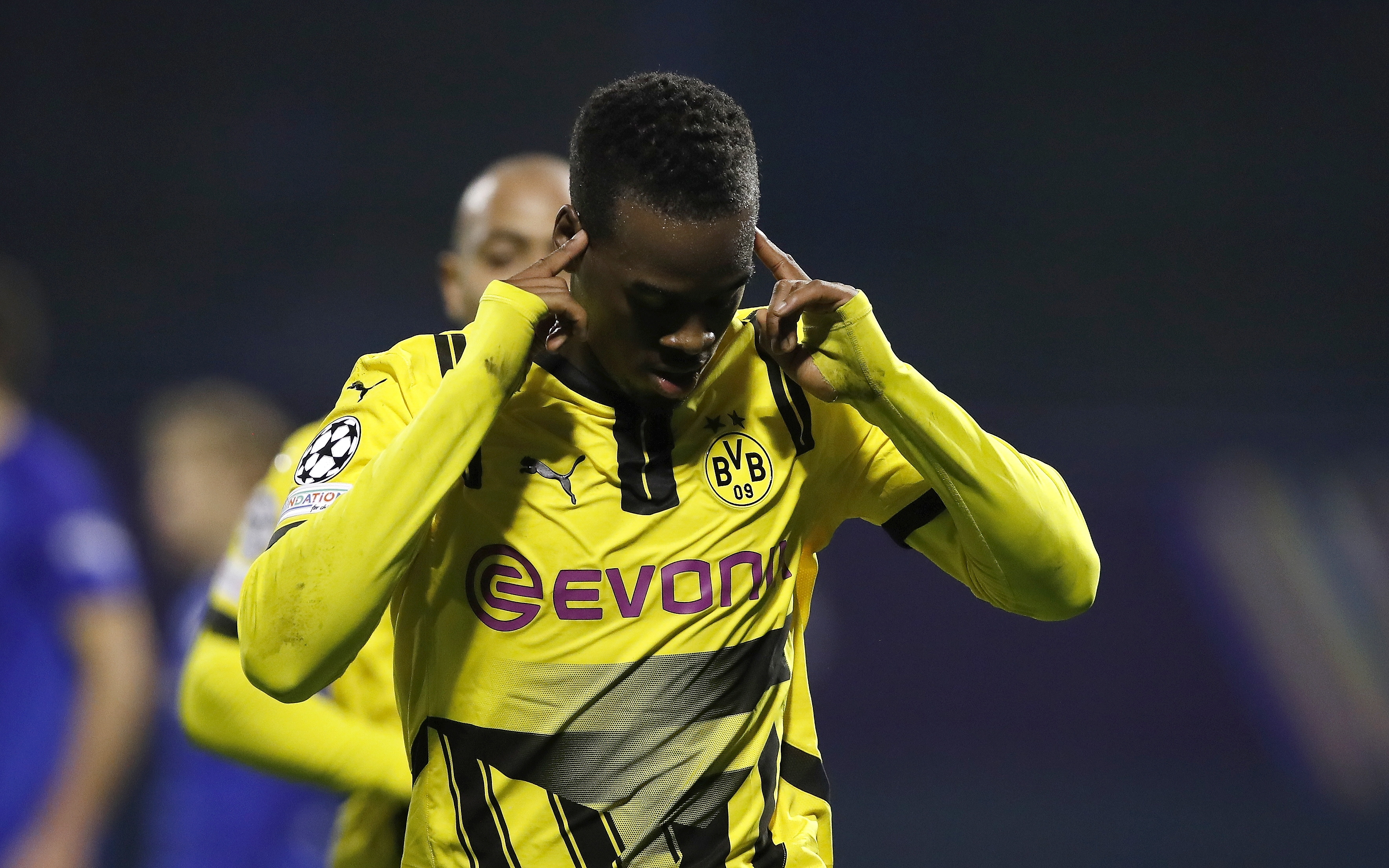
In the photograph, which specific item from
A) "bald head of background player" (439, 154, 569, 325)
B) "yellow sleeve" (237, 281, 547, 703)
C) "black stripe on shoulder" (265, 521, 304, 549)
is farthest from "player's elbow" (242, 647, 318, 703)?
"bald head of background player" (439, 154, 569, 325)

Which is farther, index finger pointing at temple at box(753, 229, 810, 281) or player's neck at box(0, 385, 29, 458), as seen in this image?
player's neck at box(0, 385, 29, 458)

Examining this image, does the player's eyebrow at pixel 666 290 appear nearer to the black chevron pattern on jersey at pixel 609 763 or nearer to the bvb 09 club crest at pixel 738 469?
the bvb 09 club crest at pixel 738 469

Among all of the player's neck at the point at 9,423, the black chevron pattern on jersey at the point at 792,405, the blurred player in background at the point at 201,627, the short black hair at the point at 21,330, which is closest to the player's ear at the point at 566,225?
the black chevron pattern on jersey at the point at 792,405

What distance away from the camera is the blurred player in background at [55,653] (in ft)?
10.6

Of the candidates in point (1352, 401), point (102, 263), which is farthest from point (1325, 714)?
point (102, 263)

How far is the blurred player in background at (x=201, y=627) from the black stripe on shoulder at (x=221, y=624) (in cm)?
23

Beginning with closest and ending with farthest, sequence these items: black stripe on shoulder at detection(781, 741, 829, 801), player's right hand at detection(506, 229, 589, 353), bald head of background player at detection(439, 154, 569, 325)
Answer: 1. player's right hand at detection(506, 229, 589, 353)
2. black stripe on shoulder at detection(781, 741, 829, 801)
3. bald head of background player at detection(439, 154, 569, 325)

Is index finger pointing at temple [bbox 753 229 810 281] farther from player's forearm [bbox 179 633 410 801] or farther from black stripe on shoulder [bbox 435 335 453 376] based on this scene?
player's forearm [bbox 179 633 410 801]

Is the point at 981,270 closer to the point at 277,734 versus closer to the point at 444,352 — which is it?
the point at 277,734

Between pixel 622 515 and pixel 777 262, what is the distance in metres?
0.32

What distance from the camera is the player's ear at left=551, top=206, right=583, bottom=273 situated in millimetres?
1519

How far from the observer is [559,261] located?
1.46m

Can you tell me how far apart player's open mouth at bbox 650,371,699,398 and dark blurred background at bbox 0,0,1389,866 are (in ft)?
12.4

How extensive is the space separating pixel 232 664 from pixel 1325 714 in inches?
179
